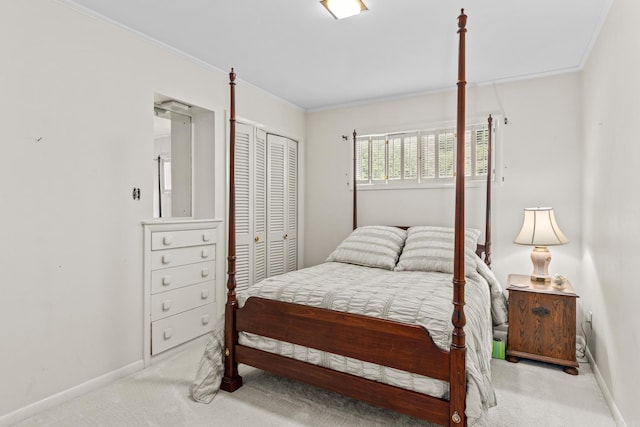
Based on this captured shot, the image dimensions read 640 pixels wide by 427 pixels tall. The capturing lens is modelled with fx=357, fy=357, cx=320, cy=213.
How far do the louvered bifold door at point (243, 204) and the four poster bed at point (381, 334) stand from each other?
1.06 m

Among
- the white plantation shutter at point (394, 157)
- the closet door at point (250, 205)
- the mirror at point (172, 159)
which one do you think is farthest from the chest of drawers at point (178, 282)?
the white plantation shutter at point (394, 157)

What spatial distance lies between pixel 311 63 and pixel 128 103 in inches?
58.1

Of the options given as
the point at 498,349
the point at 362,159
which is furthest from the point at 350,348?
the point at 362,159

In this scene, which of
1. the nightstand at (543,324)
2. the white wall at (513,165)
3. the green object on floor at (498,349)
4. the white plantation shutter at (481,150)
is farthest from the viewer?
the white plantation shutter at (481,150)

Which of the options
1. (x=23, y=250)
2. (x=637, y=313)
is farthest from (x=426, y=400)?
(x=23, y=250)

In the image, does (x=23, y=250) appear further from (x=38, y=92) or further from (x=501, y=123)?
(x=501, y=123)

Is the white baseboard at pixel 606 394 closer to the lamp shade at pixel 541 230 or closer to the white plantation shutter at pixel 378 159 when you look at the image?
the lamp shade at pixel 541 230

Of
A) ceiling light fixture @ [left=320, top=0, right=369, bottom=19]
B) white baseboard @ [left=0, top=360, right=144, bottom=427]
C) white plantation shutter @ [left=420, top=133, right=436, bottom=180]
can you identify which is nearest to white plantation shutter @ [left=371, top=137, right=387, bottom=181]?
white plantation shutter @ [left=420, top=133, right=436, bottom=180]

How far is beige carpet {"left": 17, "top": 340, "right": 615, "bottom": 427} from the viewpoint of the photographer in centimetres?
195

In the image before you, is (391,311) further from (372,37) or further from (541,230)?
(372,37)

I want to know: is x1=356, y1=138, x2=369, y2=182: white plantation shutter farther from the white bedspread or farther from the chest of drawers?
the chest of drawers

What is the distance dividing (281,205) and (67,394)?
252 cm

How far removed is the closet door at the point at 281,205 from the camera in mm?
3939

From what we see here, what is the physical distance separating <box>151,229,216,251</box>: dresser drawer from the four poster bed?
2.47 ft
